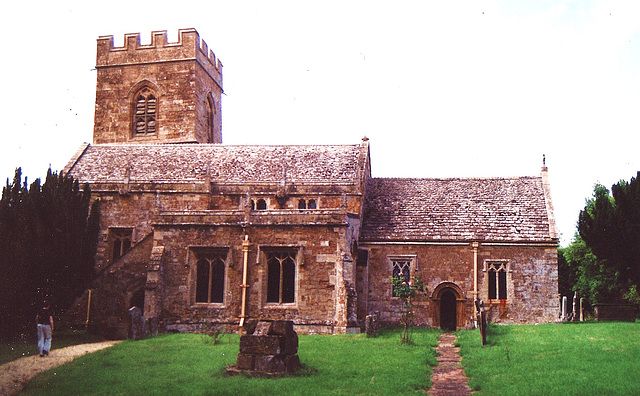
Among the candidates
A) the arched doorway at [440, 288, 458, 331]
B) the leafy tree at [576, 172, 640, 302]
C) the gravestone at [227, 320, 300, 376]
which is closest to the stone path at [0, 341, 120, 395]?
the gravestone at [227, 320, 300, 376]

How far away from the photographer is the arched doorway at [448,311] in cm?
2742

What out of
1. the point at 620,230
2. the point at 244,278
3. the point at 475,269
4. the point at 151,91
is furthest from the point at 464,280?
the point at 151,91

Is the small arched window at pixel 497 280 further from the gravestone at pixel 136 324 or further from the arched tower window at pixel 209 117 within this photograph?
the arched tower window at pixel 209 117

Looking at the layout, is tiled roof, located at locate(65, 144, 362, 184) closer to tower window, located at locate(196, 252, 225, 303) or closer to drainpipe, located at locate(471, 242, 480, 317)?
tower window, located at locate(196, 252, 225, 303)

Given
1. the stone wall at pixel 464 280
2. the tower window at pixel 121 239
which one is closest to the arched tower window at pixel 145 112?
the tower window at pixel 121 239

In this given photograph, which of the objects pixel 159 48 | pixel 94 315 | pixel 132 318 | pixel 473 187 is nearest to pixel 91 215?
pixel 94 315

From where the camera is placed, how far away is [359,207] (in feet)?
89.2

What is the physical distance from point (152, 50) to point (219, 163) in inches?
469

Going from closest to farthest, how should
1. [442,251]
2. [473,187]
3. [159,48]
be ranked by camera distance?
[442,251], [473,187], [159,48]

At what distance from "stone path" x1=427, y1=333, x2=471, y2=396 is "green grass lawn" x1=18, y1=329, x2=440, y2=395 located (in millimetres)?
261

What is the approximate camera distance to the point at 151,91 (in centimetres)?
3766

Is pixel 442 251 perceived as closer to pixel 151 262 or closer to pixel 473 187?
pixel 473 187

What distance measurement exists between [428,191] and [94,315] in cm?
1674

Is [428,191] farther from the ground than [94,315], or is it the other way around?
[428,191]
